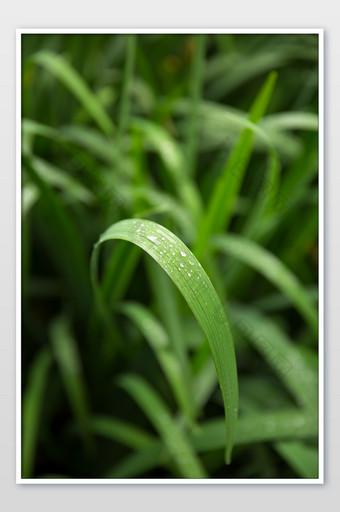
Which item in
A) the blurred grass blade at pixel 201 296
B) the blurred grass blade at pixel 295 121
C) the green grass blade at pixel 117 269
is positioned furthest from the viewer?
the blurred grass blade at pixel 295 121

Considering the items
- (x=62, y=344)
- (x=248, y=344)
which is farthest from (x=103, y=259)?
(x=248, y=344)

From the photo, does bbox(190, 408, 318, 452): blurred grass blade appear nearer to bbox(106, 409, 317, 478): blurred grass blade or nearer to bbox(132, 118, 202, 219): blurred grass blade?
bbox(106, 409, 317, 478): blurred grass blade

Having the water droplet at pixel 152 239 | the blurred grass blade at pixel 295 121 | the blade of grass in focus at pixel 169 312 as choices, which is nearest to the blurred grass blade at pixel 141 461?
the blade of grass in focus at pixel 169 312

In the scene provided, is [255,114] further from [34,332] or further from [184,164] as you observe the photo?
[34,332]

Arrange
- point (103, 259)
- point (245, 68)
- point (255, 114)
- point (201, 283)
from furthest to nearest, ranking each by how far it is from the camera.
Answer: point (245, 68)
point (103, 259)
point (255, 114)
point (201, 283)

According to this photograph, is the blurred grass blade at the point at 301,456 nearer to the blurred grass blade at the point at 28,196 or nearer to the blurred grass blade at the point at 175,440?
the blurred grass blade at the point at 175,440

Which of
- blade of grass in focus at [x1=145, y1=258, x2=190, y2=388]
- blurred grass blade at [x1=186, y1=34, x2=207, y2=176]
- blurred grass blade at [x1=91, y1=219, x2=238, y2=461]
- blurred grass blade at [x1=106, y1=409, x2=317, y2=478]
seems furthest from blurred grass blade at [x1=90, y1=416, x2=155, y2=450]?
blurred grass blade at [x1=186, y1=34, x2=207, y2=176]
